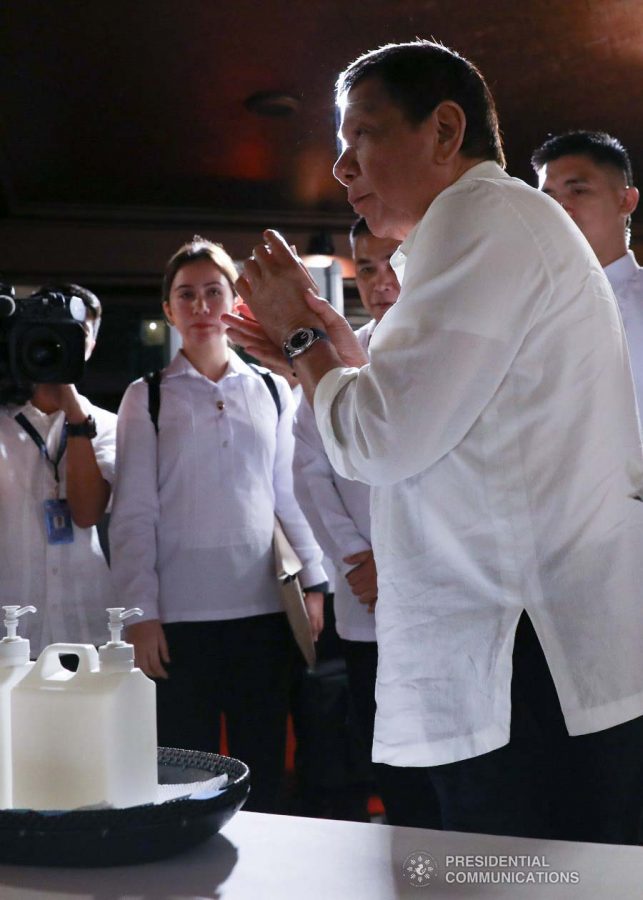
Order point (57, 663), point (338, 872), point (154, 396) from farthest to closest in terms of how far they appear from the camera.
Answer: point (154, 396), point (57, 663), point (338, 872)

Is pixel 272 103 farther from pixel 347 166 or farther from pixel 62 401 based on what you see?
pixel 347 166

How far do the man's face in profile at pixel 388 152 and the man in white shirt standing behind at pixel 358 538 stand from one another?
0.75 meters

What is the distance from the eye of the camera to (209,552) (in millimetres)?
2166

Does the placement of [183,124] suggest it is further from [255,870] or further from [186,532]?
[255,870]

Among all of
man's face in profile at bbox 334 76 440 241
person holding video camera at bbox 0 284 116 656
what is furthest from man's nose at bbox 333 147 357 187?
person holding video camera at bbox 0 284 116 656

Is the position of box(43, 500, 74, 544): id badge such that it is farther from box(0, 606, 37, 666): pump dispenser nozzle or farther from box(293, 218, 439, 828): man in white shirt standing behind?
box(0, 606, 37, 666): pump dispenser nozzle

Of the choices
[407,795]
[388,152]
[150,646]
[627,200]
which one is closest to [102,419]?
[150,646]

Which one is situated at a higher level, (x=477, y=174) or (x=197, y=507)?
(x=477, y=174)

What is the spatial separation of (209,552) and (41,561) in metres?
0.36

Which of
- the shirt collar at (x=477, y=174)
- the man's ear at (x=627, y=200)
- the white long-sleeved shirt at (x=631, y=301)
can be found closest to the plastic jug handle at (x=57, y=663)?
the shirt collar at (x=477, y=174)

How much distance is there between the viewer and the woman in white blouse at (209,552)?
2113 mm

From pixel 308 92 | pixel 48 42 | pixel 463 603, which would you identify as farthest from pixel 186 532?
pixel 308 92

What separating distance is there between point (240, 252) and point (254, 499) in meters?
4.48

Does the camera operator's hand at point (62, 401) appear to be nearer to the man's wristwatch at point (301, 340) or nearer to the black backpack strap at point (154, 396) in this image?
the black backpack strap at point (154, 396)
